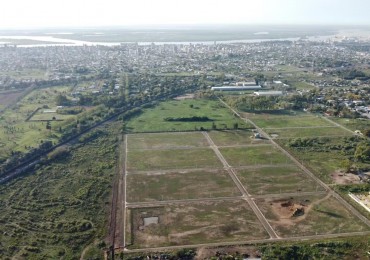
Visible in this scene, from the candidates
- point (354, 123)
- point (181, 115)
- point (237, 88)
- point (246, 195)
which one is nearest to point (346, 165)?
point (246, 195)

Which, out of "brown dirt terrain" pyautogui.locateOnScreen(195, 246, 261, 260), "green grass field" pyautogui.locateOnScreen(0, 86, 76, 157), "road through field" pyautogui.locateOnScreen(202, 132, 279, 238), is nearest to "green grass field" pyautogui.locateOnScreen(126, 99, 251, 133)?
"road through field" pyautogui.locateOnScreen(202, 132, 279, 238)

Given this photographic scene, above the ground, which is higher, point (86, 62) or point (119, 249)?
point (86, 62)

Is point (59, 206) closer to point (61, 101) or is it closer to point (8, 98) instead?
point (61, 101)

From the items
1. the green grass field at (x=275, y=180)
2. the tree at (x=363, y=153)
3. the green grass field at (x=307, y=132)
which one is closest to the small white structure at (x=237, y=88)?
the green grass field at (x=307, y=132)

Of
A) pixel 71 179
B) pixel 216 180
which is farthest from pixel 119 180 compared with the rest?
pixel 216 180

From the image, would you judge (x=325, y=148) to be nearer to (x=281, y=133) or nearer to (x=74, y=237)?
(x=281, y=133)

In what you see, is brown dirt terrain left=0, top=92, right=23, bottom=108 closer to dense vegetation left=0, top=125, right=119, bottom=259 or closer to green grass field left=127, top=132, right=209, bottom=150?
dense vegetation left=0, top=125, right=119, bottom=259
